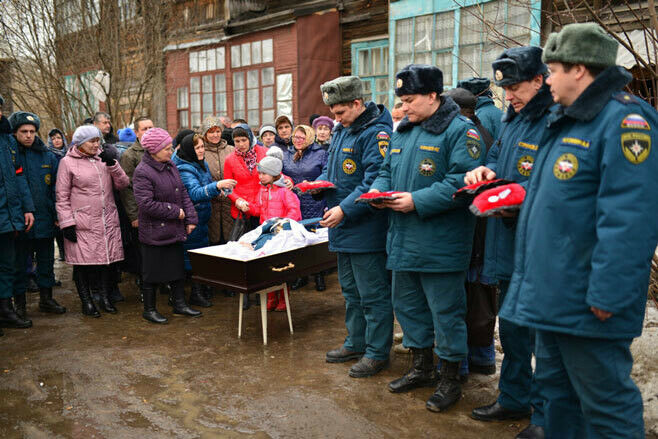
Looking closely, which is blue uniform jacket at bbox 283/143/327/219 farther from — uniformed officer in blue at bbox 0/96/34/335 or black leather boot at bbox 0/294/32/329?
black leather boot at bbox 0/294/32/329

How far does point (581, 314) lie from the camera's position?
2.25 meters

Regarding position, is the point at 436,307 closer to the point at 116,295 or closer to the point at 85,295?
the point at 85,295

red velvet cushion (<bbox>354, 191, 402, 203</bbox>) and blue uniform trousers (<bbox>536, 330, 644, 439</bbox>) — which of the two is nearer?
blue uniform trousers (<bbox>536, 330, 644, 439</bbox>)

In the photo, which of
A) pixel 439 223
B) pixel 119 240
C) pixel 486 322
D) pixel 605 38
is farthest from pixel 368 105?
pixel 119 240

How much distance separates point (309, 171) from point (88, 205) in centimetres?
261

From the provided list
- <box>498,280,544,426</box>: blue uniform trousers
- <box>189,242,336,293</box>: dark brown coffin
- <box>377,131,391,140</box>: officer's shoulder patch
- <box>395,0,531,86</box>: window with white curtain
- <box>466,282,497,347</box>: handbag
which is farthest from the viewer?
<box>395,0,531,86</box>: window with white curtain

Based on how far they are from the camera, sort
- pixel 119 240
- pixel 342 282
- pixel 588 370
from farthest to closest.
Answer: pixel 119 240, pixel 342 282, pixel 588 370

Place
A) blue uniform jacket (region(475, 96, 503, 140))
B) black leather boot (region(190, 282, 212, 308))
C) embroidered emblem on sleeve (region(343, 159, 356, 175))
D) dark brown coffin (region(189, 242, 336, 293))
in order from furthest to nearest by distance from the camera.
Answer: black leather boot (region(190, 282, 212, 308)), dark brown coffin (region(189, 242, 336, 293)), blue uniform jacket (region(475, 96, 503, 140)), embroidered emblem on sleeve (region(343, 159, 356, 175))

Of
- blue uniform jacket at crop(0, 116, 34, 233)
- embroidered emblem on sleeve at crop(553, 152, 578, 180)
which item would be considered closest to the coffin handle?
blue uniform jacket at crop(0, 116, 34, 233)

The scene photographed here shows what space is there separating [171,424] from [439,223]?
2.19 metres

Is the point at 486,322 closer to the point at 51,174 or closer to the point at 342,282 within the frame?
the point at 342,282

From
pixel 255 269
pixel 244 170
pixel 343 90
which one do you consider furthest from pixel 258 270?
pixel 244 170

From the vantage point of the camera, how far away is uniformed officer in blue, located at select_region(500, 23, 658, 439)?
2121 mm

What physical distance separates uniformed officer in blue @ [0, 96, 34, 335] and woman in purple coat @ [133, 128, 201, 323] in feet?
3.82
